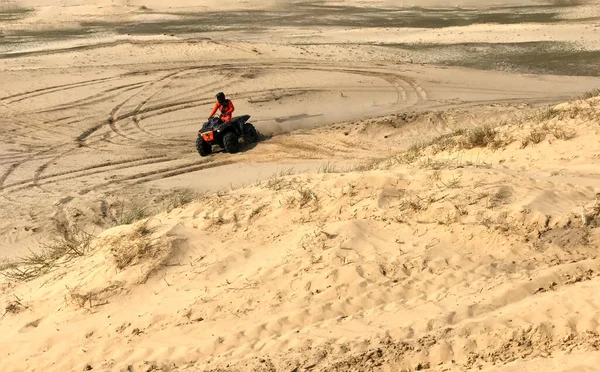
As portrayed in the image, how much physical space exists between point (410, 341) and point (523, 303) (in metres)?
0.98

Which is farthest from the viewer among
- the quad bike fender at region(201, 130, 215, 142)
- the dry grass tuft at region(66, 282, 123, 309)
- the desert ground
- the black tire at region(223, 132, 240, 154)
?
the black tire at region(223, 132, 240, 154)

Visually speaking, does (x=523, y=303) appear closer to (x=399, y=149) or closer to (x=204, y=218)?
(x=204, y=218)

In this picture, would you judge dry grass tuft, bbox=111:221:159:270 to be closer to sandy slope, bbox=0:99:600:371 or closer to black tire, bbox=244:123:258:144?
sandy slope, bbox=0:99:600:371

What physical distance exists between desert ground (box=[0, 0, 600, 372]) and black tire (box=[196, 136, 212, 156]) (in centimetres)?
17

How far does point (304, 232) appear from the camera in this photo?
7.24 m

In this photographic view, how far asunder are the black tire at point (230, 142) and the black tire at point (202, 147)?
1.29 feet

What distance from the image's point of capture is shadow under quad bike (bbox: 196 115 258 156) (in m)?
15.2

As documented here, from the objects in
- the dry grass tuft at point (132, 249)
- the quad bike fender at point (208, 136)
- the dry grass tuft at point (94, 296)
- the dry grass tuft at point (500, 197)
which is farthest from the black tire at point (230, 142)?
the dry grass tuft at point (500, 197)

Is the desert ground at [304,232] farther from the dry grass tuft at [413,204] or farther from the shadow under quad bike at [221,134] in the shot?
the shadow under quad bike at [221,134]

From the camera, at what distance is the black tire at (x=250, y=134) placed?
15.8 m

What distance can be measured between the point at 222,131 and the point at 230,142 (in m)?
0.30

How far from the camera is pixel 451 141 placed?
448 inches

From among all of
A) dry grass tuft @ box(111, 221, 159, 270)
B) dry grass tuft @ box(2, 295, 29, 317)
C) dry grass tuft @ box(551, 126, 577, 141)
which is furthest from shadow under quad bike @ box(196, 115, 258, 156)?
dry grass tuft @ box(2, 295, 29, 317)

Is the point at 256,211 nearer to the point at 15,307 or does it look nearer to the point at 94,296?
the point at 94,296
